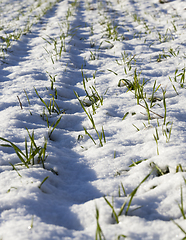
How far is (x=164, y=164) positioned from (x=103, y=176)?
350 millimetres

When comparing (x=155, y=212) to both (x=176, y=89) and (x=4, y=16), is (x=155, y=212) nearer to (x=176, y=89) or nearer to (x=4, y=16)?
(x=176, y=89)

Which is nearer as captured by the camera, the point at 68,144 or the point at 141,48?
the point at 68,144

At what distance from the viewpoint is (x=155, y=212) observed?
35.4 inches

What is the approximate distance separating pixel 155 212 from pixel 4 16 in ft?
23.2

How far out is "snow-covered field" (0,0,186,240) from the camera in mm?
859

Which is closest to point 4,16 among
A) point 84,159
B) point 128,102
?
point 128,102

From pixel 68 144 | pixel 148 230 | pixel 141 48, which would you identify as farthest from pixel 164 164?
pixel 141 48

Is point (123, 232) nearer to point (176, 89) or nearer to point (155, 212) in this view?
point (155, 212)

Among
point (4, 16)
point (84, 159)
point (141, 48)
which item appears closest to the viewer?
point (84, 159)

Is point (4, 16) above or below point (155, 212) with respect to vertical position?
above

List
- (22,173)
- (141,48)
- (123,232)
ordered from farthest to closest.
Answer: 1. (141,48)
2. (22,173)
3. (123,232)

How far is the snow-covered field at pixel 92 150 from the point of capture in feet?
2.82

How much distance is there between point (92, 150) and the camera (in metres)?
1.40

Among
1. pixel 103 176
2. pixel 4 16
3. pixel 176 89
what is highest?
pixel 4 16
